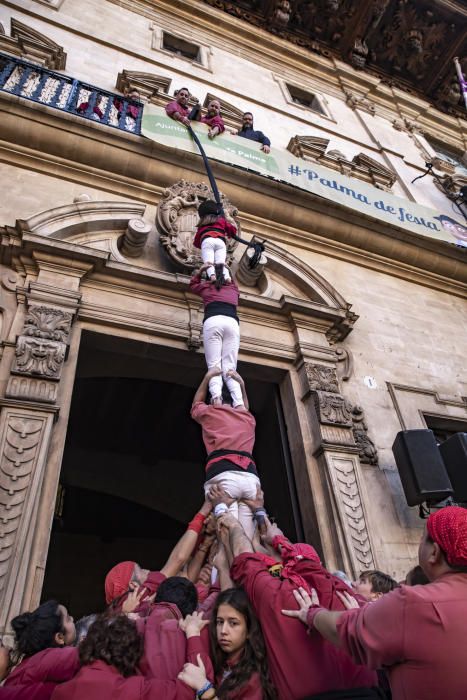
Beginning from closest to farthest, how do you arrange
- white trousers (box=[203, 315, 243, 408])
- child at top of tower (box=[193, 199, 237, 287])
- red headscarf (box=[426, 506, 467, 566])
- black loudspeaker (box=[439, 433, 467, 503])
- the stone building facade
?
red headscarf (box=[426, 506, 467, 566]) → white trousers (box=[203, 315, 243, 408]) → the stone building facade → child at top of tower (box=[193, 199, 237, 287]) → black loudspeaker (box=[439, 433, 467, 503])

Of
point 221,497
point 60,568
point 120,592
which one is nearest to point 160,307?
point 221,497

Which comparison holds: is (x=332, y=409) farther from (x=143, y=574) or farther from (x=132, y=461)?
(x=132, y=461)

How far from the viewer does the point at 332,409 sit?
5395 millimetres

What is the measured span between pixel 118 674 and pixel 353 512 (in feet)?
11.0

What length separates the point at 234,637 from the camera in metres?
2.02

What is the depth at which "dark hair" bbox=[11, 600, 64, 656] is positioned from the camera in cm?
220

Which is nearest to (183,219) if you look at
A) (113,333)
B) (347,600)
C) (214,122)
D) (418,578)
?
(113,333)

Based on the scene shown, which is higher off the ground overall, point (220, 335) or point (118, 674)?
point (220, 335)

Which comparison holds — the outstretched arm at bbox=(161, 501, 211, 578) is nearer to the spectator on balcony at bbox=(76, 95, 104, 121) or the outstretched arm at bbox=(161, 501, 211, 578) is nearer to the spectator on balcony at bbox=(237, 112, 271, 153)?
Result: the spectator on balcony at bbox=(76, 95, 104, 121)

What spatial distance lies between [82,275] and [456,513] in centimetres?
461

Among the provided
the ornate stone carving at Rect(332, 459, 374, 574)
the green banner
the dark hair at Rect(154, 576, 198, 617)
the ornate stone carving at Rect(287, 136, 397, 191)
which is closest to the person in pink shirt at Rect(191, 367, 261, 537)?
the dark hair at Rect(154, 576, 198, 617)

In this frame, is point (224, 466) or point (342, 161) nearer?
point (224, 466)

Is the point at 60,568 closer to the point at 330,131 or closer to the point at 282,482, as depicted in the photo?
the point at 282,482

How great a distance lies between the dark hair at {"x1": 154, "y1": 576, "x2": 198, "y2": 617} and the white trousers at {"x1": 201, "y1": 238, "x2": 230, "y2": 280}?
A: 3112 mm
